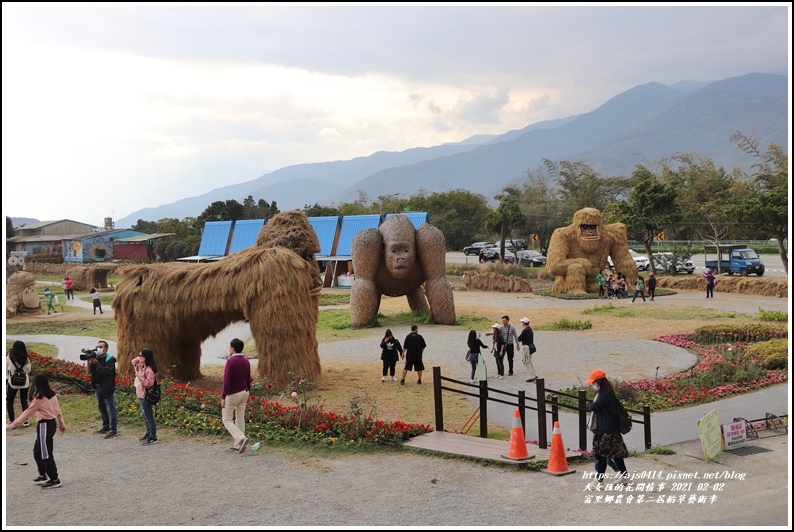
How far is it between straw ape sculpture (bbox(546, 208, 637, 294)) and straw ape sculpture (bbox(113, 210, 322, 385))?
20.9 m

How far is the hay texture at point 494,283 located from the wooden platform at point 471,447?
26.7 metres

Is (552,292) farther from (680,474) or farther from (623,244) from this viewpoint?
(680,474)

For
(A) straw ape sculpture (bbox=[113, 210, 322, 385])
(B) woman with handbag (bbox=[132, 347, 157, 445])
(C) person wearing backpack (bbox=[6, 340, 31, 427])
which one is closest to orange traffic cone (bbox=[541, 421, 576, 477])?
(B) woman with handbag (bbox=[132, 347, 157, 445])

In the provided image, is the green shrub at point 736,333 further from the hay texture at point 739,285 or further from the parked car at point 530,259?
the parked car at point 530,259

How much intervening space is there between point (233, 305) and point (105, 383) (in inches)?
146

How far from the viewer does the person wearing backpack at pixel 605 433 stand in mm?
9219

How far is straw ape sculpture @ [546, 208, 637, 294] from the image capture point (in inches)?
1377

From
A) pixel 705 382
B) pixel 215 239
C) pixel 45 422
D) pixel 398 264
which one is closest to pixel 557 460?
pixel 45 422

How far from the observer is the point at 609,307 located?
28.8 metres

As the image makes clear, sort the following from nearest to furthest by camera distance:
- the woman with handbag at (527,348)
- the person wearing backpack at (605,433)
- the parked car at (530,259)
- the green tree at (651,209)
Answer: the person wearing backpack at (605,433)
the woman with handbag at (527,348)
the green tree at (651,209)
the parked car at (530,259)

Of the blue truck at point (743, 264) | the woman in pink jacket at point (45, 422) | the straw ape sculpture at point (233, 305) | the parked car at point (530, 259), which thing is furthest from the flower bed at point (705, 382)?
the parked car at point (530, 259)

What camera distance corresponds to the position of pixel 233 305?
15156mm

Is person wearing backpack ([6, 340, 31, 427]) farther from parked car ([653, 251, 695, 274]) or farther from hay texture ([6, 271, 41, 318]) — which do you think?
parked car ([653, 251, 695, 274])

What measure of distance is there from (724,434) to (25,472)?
969 centimetres
